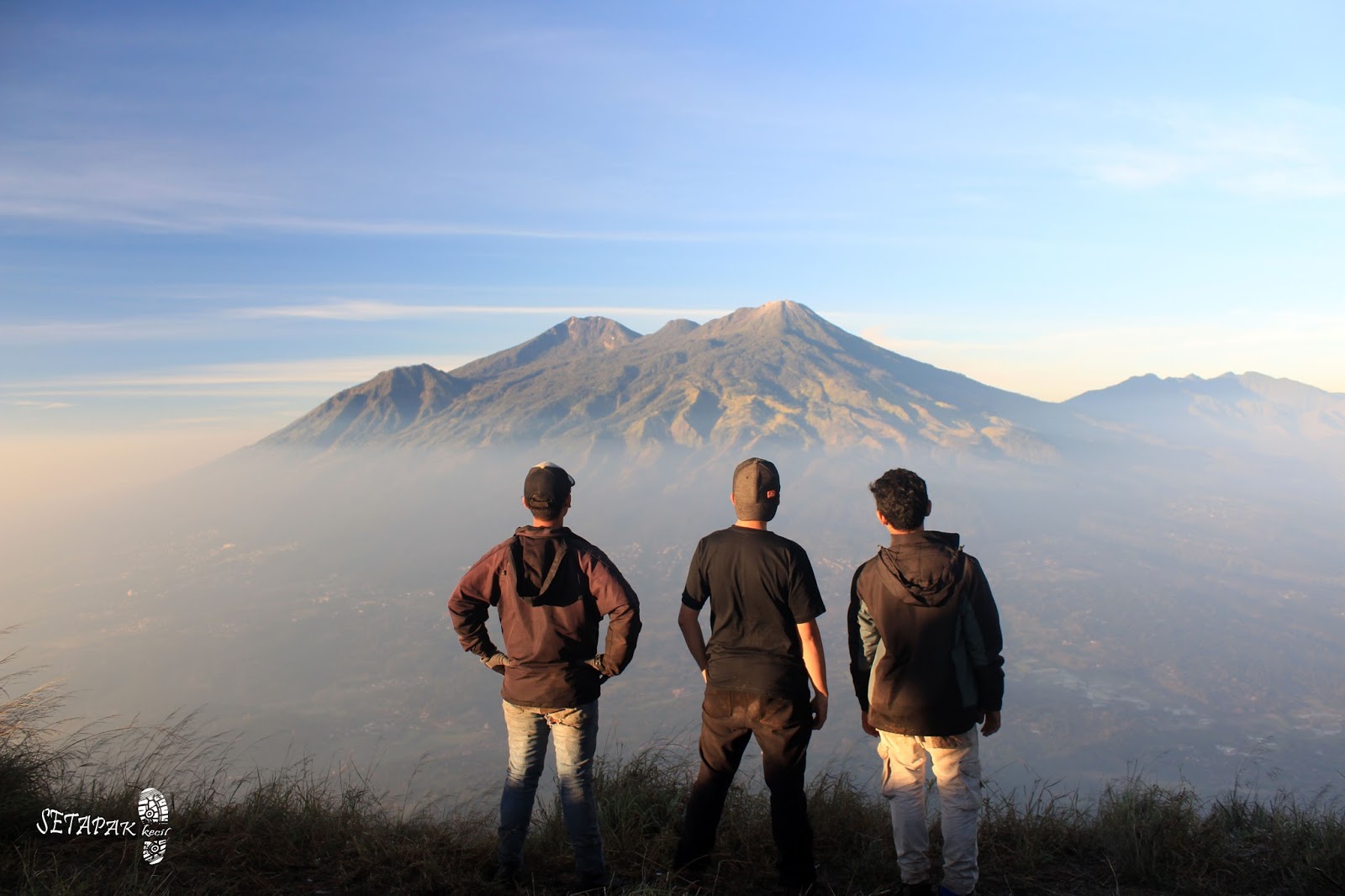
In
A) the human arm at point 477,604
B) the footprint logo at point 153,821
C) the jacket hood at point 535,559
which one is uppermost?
the jacket hood at point 535,559

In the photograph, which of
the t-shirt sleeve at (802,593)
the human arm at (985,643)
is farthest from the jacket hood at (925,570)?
the t-shirt sleeve at (802,593)

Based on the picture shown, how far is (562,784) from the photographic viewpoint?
3.77 metres

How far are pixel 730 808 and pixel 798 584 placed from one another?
1.66 metres

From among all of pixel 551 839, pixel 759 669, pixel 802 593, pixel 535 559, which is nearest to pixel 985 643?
pixel 802 593

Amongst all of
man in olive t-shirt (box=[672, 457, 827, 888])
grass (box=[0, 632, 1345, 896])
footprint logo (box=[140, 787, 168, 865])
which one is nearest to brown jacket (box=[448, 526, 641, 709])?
man in olive t-shirt (box=[672, 457, 827, 888])

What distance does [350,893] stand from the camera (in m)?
3.64

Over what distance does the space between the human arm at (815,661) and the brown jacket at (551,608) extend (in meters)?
0.83

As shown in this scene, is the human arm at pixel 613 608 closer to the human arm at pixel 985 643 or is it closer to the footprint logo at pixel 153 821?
the human arm at pixel 985 643

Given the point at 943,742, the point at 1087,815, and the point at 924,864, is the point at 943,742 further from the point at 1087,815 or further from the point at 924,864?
the point at 1087,815

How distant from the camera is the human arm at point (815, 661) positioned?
3652mm

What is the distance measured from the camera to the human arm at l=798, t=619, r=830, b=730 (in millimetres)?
3652

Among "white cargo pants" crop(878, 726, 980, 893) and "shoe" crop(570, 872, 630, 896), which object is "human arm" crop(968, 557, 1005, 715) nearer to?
"white cargo pants" crop(878, 726, 980, 893)

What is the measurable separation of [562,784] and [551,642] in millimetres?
724

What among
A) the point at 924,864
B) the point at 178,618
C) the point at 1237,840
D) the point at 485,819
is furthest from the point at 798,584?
the point at 178,618
